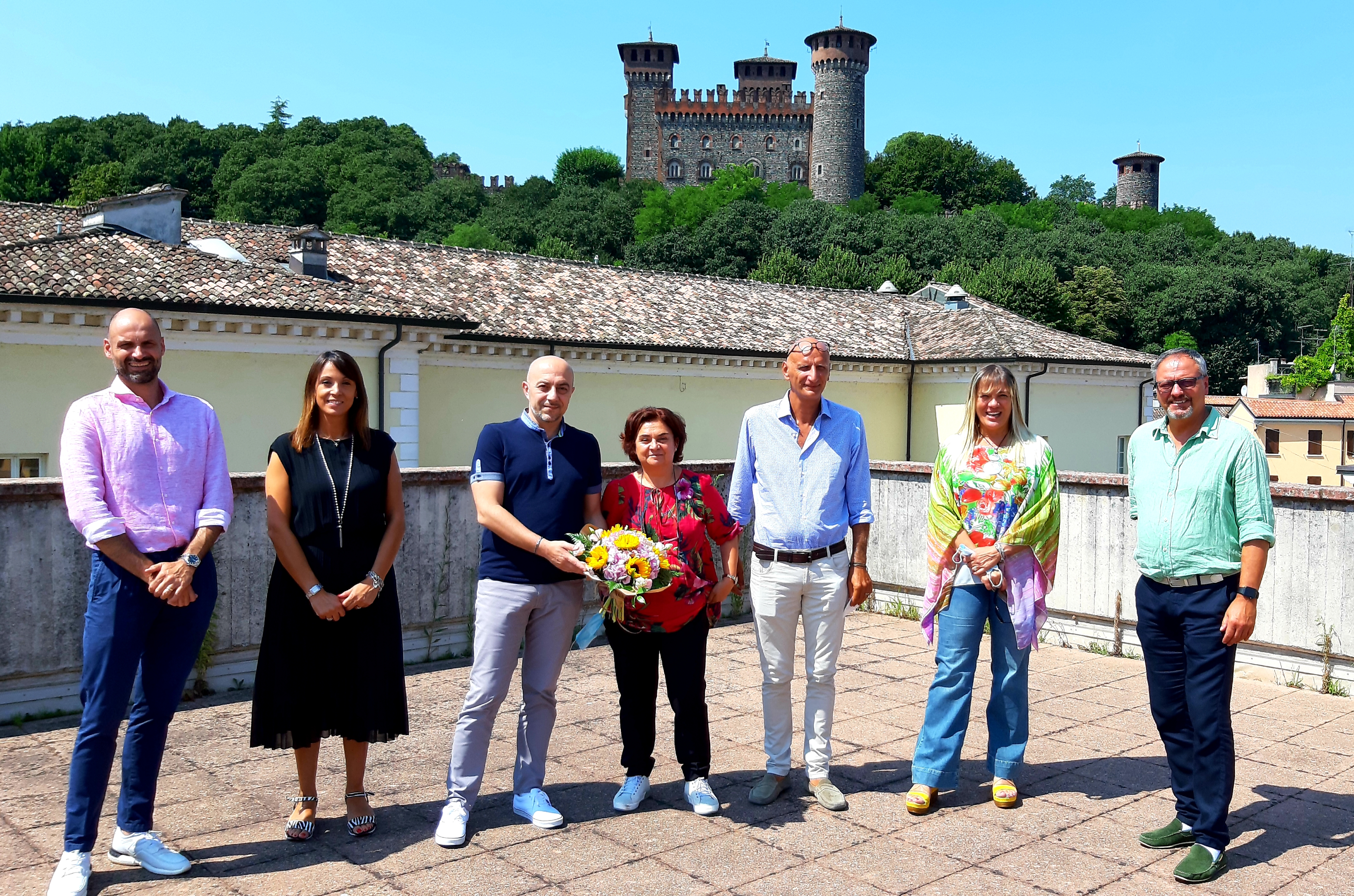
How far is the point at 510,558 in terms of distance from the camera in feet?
13.6

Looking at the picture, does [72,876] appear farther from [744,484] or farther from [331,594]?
[744,484]

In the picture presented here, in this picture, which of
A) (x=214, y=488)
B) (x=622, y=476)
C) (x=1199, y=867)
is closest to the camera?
(x=1199, y=867)

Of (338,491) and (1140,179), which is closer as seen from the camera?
(338,491)

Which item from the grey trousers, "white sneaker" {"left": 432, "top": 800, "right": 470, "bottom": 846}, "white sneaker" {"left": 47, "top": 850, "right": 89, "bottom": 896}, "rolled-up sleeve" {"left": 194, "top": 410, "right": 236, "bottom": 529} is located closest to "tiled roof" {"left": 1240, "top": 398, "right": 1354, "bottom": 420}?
the grey trousers

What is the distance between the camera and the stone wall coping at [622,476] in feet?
18.3

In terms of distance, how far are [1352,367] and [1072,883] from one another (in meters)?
70.5

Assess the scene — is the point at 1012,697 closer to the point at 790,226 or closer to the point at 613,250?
the point at 790,226

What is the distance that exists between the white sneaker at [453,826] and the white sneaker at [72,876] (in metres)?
1.20

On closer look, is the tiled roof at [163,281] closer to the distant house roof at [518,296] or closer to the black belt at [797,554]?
the distant house roof at [518,296]

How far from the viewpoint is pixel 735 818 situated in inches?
171

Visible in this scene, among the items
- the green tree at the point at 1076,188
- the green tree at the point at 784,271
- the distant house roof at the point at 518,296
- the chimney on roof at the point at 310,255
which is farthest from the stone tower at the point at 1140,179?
the chimney on roof at the point at 310,255

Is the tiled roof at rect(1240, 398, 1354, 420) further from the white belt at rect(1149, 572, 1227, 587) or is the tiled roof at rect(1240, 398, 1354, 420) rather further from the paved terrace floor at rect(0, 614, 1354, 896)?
the white belt at rect(1149, 572, 1227, 587)

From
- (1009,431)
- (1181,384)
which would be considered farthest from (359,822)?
(1181,384)

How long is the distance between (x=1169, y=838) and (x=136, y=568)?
4026 mm
